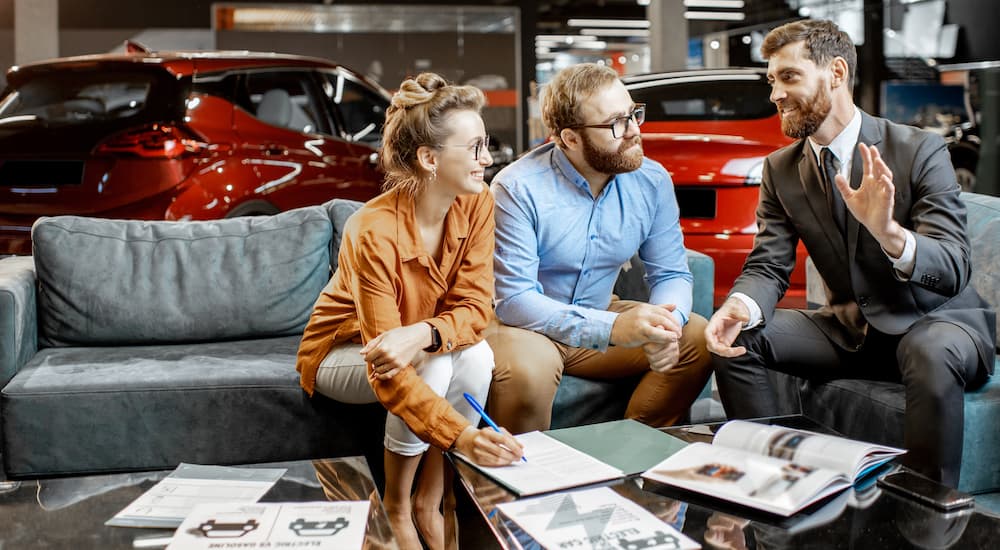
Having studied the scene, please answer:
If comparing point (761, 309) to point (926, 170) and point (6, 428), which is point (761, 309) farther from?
point (6, 428)

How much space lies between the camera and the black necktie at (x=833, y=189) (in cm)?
239

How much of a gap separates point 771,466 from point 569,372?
953 mm

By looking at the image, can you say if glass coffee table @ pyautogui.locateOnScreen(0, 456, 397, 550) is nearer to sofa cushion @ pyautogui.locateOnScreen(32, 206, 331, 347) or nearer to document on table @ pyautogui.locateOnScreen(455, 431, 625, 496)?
document on table @ pyautogui.locateOnScreen(455, 431, 625, 496)

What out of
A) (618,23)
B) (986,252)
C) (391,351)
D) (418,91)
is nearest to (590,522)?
(391,351)

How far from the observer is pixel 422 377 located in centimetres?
219

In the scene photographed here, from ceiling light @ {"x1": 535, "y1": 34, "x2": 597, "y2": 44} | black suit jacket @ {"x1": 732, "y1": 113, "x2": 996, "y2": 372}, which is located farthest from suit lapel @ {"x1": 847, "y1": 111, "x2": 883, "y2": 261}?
ceiling light @ {"x1": 535, "y1": 34, "x2": 597, "y2": 44}

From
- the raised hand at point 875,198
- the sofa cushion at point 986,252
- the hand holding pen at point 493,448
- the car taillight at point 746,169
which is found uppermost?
the car taillight at point 746,169

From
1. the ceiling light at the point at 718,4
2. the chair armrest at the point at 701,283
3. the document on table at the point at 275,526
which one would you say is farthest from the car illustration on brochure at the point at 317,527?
the ceiling light at the point at 718,4

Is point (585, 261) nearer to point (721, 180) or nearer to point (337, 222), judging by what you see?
point (337, 222)

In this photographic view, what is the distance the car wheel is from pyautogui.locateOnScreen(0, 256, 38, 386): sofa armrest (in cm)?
167

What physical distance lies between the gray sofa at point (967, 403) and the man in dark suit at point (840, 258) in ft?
0.20

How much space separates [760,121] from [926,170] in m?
1.95

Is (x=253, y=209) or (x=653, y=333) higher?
(x=253, y=209)

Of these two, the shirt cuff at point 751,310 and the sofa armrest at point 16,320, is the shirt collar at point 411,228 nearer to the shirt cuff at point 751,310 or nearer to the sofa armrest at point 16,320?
the shirt cuff at point 751,310
